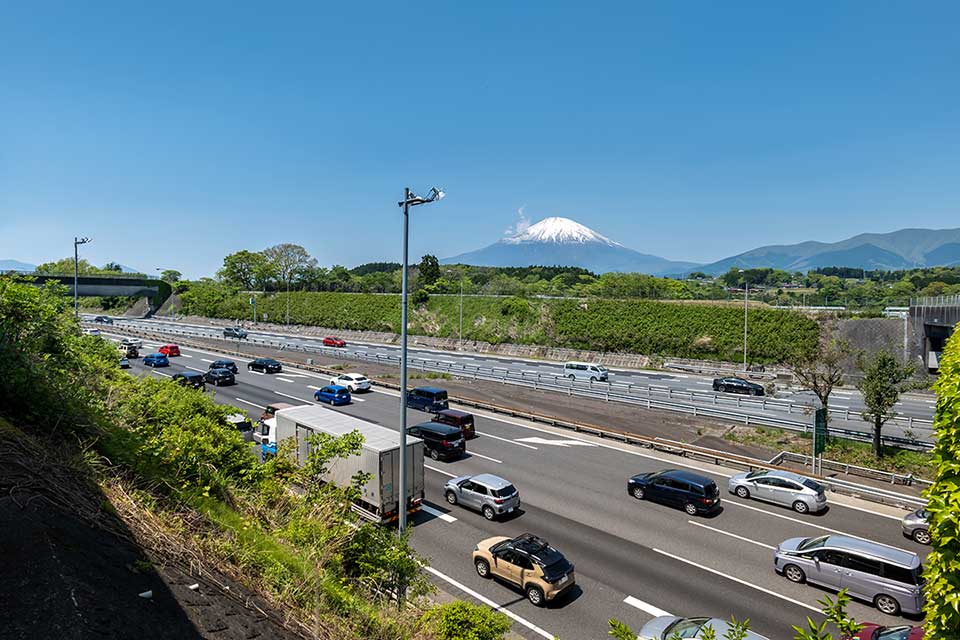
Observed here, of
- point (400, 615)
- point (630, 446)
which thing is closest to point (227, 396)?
point (630, 446)

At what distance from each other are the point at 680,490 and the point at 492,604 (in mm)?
10018

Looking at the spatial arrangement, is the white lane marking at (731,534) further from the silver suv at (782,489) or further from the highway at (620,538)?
the silver suv at (782,489)

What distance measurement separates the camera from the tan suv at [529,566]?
539 inches

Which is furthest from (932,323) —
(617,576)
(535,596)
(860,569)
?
(535,596)

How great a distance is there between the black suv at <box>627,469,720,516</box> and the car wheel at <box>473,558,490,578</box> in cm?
886

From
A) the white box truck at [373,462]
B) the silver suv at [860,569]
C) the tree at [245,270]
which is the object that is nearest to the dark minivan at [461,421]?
the white box truck at [373,462]

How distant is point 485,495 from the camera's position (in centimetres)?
1930

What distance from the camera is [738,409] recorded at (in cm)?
3512

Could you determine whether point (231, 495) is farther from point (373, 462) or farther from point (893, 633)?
point (893, 633)

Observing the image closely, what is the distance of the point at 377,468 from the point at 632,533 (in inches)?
373

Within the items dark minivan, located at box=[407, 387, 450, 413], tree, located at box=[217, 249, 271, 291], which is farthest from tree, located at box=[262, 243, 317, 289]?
dark minivan, located at box=[407, 387, 450, 413]

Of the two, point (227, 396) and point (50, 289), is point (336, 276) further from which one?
point (50, 289)

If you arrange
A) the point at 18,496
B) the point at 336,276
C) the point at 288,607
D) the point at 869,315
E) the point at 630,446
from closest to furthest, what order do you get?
the point at 18,496 < the point at 288,607 < the point at 630,446 < the point at 869,315 < the point at 336,276

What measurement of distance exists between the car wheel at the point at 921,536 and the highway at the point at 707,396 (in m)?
3.71
